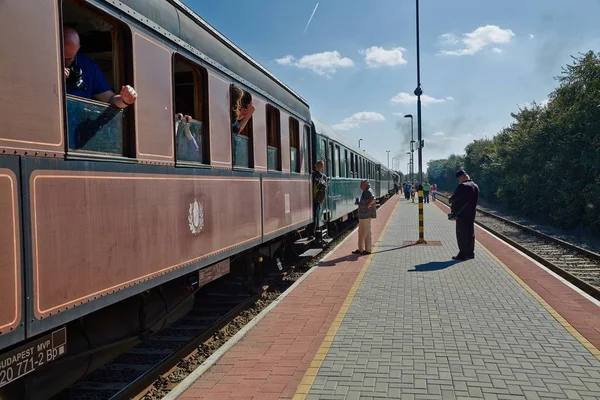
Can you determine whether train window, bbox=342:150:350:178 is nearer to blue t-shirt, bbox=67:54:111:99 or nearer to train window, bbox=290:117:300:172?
train window, bbox=290:117:300:172

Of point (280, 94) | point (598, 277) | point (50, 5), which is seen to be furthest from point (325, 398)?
point (598, 277)

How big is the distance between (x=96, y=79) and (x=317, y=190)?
303 inches

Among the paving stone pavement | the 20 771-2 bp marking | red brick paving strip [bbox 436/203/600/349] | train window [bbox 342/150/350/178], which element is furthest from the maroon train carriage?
train window [bbox 342/150/350/178]

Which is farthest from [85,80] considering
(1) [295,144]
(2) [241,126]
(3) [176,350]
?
(1) [295,144]

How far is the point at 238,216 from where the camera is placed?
632cm

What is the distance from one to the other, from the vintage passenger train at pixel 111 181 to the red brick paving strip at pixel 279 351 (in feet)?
2.64

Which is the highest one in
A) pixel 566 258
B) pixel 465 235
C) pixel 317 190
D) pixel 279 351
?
pixel 317 190

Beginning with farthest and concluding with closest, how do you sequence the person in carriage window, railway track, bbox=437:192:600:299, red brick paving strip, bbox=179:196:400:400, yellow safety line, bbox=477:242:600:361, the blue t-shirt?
1. railway track, bbox=437:192:600:299
2. the person in carriage window
3. yellow safety line, bbox=477:242:600:361
4. red brick paving strip, bbox=179:196:400:400
5. the blue t-shirt

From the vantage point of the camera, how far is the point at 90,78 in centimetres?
386

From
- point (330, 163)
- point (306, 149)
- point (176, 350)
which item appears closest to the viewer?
point (176, 350)

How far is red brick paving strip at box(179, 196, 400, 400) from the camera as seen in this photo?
439 cm

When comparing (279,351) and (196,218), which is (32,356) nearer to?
(196,218)

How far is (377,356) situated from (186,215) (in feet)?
7.47

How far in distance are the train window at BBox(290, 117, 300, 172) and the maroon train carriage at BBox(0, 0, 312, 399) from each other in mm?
2672
